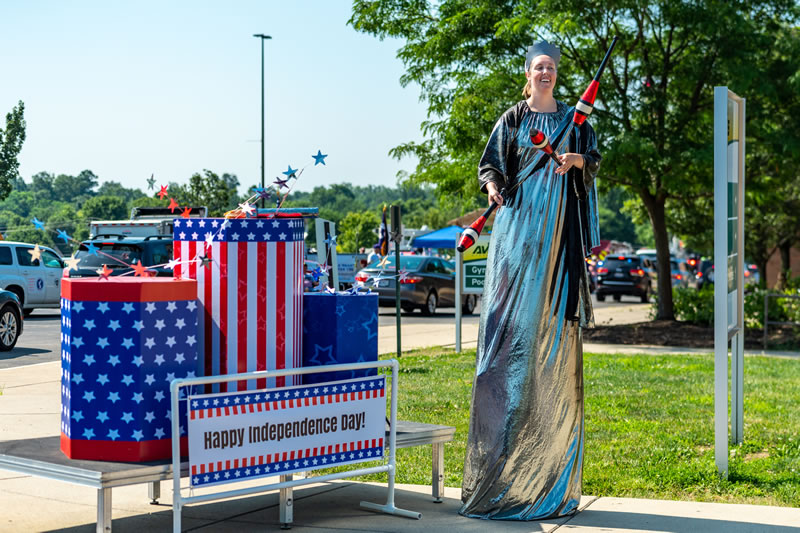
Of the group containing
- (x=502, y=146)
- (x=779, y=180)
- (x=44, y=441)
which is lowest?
(x=44, y=441)

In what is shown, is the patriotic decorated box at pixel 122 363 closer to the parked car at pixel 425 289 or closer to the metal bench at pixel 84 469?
the metal bench at pixel 84 469

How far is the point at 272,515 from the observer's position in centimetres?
551

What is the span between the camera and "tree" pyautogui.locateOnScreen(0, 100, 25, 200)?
20656mm

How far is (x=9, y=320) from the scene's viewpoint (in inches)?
596

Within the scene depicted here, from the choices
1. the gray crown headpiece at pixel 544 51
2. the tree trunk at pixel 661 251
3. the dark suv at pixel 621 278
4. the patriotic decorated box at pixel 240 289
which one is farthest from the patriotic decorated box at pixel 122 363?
the dark suv at pixel 621 278

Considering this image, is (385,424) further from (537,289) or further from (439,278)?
(439,278)

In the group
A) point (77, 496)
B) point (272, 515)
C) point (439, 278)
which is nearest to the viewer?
point (272, 515)

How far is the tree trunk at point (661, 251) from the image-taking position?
19.6 meters

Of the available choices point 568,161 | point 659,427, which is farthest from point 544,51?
point 659,427

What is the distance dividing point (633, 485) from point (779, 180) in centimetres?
1563

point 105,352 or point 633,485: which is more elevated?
point 105,352

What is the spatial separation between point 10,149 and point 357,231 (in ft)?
150

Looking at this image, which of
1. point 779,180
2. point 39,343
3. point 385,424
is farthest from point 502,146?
point 779,180

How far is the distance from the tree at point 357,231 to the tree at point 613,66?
1864 inches
